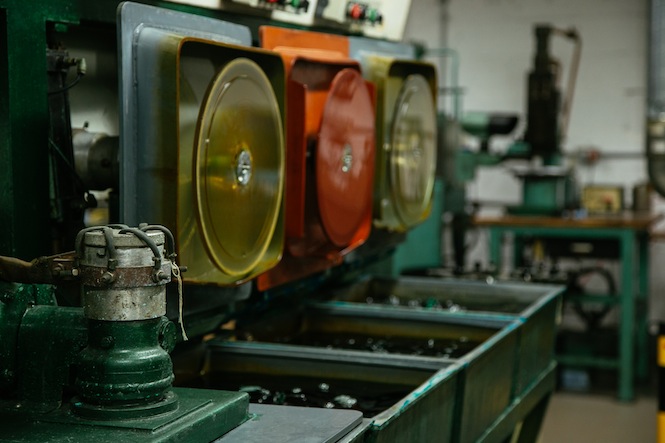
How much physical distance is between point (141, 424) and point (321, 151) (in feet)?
3.16

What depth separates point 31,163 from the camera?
5.47 feet

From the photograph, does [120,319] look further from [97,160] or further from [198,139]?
[97,160]

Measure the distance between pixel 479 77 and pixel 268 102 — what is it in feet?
19.3

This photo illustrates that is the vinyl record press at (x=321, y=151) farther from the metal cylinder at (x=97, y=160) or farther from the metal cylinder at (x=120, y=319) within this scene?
the metal cylinder at (x=120, y=319)

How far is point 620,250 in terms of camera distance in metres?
5.14

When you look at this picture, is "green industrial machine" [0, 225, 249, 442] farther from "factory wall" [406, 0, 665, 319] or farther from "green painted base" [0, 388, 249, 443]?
"factory wall" [406, 0, 665, 319]

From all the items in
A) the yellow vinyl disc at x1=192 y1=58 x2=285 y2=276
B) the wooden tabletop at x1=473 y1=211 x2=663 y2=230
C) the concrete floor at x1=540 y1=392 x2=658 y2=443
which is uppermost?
the yellow vinyl disc at x1=192 y1=58 x2=285 y2=276

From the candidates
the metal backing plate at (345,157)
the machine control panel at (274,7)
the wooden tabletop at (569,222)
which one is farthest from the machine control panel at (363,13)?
the wooden tabletop at (569,222)

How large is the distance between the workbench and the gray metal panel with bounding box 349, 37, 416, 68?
96.7 inches

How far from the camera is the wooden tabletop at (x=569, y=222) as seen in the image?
5.04 m

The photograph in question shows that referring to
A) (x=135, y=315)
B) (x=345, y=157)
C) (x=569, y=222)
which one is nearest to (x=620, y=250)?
(x=569, y=222)

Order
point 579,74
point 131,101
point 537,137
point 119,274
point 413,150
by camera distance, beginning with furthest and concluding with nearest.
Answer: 1. point 579,74
2. point 537,137
3. point 413,150
4. point 131,101
5. point 119,274

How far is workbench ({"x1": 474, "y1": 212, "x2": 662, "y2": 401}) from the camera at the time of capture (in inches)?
199

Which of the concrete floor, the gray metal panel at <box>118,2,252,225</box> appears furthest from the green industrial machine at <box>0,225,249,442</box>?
the concrete floor
